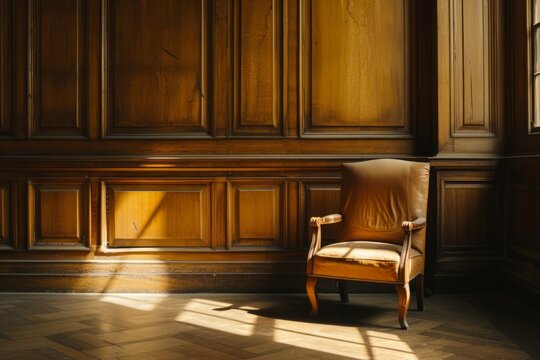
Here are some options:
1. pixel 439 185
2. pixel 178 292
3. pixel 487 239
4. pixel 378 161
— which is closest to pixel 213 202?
pixel 178 292

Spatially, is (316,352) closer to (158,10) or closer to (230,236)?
(230,236)

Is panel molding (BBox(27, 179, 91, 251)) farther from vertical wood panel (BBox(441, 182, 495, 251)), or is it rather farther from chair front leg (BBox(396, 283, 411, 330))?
vertical wood panel (BBox(441, 182, 495, 251))

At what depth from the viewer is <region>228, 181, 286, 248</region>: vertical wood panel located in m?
3.86

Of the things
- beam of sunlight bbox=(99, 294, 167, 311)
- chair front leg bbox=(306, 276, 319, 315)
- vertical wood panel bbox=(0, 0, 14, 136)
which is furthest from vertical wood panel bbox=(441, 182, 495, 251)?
vertical wood panel bbox=(0, 0, 14, 136)

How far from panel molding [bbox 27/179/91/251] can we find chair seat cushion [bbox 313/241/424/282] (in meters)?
1.62

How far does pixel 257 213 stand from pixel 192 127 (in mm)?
684

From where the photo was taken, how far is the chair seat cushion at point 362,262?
2.97 metres

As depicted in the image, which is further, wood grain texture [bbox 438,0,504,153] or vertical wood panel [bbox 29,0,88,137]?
vertical wood panel [bbox 29,0,88,137]

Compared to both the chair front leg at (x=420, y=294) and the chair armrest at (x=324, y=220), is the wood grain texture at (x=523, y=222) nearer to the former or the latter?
the chair front leg at (x=420, y=294)

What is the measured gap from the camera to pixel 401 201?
11.1ft

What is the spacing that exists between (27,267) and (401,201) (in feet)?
7.67

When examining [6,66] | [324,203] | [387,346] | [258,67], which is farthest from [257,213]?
[6,66]

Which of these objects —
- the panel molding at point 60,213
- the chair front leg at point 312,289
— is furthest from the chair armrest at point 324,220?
the panel molding at point 60,213

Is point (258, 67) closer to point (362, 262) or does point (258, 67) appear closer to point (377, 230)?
point (377, 230)
